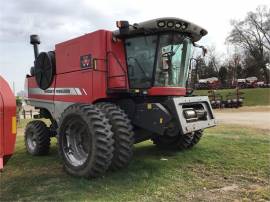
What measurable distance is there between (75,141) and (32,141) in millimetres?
2691

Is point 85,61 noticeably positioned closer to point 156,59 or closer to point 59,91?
point 59,91

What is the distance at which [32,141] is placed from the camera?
1061cm

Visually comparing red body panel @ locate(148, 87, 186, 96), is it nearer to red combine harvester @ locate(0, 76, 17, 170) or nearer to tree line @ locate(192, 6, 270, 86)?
red combine harvester @ locate(0, 76, 17, 170)

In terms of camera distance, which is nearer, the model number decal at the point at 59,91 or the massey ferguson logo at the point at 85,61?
the massey ferguson logo at the point at 85,61

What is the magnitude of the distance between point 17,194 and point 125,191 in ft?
5.77

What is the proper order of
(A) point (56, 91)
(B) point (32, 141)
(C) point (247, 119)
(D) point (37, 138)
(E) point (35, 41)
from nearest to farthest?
(A) point (56, 91) → (D) point (37, 138) → (B) point (32, 141) → (E) point (35, 41) → (C) point (247, 119)

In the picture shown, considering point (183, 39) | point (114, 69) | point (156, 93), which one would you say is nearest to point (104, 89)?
point (114, 69)

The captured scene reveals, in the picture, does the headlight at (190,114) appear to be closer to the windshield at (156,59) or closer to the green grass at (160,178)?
the windshield at (156,59)

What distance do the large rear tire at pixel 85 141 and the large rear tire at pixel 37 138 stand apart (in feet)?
6.38

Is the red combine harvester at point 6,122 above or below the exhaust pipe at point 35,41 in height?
below

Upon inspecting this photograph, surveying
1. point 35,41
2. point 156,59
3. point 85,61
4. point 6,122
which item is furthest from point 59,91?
point 6,122

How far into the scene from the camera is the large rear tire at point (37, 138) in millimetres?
10195

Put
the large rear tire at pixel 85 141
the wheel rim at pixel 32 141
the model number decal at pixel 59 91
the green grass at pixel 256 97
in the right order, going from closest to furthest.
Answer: the large rear tire at pixel 85 141 < the model number decal at pixel 59 91 < the wheel rim at pixel 32 141 < the green grass at pixel 256 97

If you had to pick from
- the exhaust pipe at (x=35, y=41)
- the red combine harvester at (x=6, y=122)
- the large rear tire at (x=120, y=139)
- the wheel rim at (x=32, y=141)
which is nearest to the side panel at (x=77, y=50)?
the exhaust pipe at (x=35, y=41)
